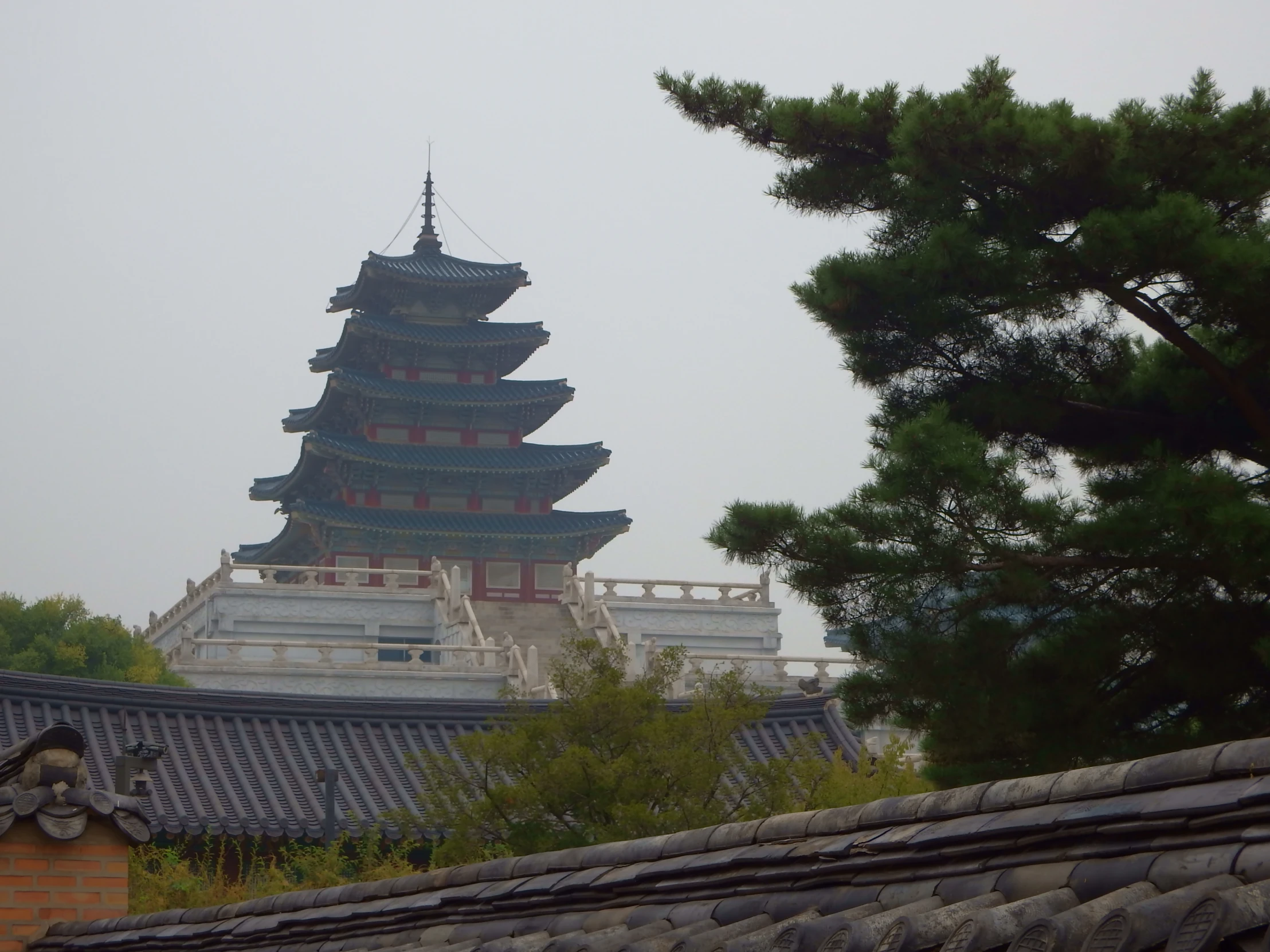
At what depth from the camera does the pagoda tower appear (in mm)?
43594

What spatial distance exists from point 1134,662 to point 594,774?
4018mm

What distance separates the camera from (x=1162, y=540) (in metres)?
10.2

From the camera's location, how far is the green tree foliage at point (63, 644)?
3353cm

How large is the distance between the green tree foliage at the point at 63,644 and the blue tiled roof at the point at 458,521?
28.4 ft

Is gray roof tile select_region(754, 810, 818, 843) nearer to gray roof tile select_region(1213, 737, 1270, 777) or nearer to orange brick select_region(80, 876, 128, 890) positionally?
gray roof tile select_region(1213, 737, 1270, 777)

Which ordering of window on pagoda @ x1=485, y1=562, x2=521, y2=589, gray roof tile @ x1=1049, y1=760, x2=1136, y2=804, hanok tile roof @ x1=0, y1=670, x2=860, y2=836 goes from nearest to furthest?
gray roof tile @ x1=1049, y1=760, x2=1136, y2=804 < hanok tile roof @ x1=0, y1=670, x2=860, y2=836 < window on pagoda @ x1=485, y1=562, x2=521, y2=589

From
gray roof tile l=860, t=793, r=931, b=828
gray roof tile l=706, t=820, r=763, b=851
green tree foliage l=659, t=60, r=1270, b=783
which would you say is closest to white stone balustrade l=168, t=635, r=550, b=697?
green tree foliage l=659, t=60, r=1270, b=783

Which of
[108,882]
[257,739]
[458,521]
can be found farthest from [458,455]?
[108,882]

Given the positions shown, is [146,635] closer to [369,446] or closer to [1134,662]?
[369,446]

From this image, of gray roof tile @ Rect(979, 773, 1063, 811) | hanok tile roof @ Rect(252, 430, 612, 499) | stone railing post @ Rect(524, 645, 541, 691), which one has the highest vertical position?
hanok tile roof @ Rect(252, 430, 612, 499)

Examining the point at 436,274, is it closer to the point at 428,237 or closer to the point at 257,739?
the point at 428,237

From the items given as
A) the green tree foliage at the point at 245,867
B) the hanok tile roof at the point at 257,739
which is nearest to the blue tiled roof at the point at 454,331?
the hanok tile roof at the point at 257,739

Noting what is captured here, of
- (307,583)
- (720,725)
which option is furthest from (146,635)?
(720,725)

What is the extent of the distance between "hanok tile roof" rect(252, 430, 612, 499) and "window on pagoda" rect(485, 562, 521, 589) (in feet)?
8.30
